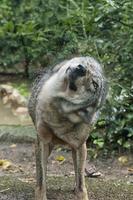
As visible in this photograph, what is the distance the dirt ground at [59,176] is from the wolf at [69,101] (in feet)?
2.39

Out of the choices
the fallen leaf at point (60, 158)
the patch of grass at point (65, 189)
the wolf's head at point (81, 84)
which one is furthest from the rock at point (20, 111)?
the wolf's head at point (81, 84)

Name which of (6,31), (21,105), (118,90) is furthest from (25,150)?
(6,31)

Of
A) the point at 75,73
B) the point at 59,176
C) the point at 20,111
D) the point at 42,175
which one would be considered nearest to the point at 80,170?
the point at 42,175

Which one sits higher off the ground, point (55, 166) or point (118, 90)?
point (118, 90)

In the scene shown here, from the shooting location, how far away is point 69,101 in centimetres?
392

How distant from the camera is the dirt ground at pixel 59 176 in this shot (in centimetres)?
535

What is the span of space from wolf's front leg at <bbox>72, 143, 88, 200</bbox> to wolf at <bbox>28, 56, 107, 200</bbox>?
0.08m

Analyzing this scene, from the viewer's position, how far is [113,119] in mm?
7477

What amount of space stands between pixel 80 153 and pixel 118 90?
2.64m

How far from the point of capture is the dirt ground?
535 cm

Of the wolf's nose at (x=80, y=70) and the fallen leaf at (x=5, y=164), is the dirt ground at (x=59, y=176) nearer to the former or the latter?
the fallen leaf at (x=5, y=164)

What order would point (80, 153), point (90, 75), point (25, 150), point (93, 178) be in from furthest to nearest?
point (25, 150)
point (93, 178)
point (80, 153)
point (90, 75)

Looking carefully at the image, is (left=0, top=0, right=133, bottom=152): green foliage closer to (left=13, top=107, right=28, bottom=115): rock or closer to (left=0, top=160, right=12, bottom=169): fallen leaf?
(left=0, top=160, right=12, bottom=169): fallen leaf

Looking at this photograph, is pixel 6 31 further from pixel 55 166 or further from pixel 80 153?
pixel 80 153
